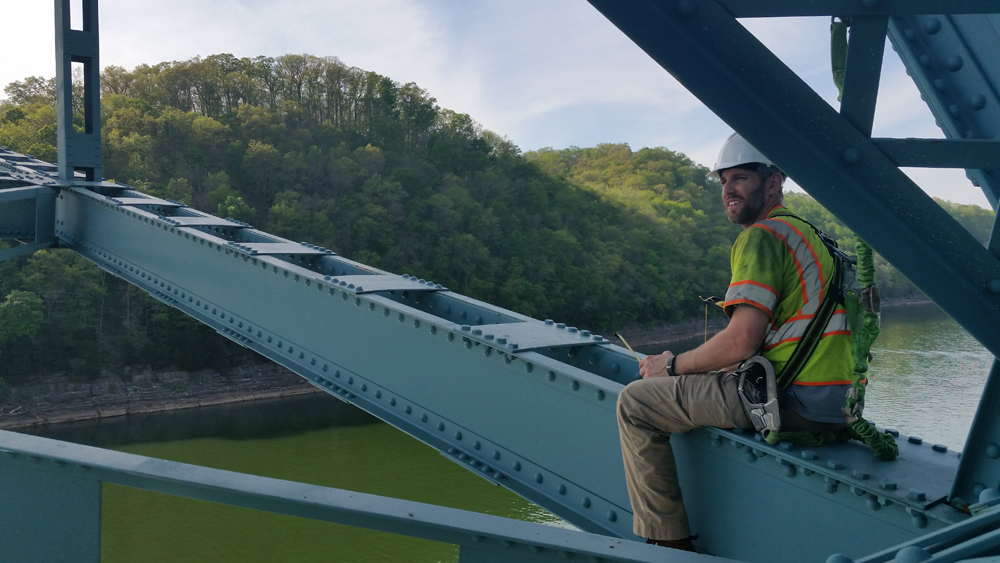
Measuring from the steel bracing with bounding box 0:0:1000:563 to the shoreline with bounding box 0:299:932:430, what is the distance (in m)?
28.2

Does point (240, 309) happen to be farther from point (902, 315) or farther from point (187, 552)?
point (902, 315)

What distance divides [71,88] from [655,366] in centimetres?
824

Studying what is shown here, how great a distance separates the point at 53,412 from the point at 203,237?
2890 centimetres

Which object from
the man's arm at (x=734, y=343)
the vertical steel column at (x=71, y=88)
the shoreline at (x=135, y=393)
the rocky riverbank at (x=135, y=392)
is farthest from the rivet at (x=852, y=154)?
the rocky riverbank at (x=135, y=392)

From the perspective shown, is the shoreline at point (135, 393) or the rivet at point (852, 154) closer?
the rivet at point (852, 154)

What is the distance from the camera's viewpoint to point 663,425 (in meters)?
2.44

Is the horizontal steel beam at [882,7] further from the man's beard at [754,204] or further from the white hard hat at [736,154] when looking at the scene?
the man's beard at [754,204]

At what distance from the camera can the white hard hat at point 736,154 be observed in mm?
2336

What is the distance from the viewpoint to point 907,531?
202 cm

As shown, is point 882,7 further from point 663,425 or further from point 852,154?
point 663,425

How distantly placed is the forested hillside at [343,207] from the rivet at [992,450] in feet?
113

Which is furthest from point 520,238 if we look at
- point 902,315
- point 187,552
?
point 187,552

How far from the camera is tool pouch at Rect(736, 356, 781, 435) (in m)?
2.24

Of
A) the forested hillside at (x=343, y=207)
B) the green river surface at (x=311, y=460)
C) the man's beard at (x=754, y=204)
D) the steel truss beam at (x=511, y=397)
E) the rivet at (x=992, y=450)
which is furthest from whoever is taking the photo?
the forested hillside at (x=343, y=207)
